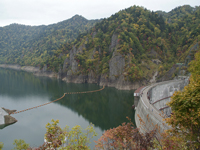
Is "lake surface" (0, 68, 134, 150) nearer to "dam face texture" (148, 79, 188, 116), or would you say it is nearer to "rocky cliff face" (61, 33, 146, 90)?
"dam face texture" (148, 79, 188, 116)

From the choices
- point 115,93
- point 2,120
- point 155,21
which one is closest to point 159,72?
point 115,93

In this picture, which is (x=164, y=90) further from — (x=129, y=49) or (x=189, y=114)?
(x=189, y=114)

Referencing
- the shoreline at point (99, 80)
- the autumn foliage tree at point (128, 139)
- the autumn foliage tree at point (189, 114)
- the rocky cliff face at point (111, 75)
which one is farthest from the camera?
the rocky cliff face at point (111, 75)

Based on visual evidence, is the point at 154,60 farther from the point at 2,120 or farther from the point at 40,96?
the point at 2,120

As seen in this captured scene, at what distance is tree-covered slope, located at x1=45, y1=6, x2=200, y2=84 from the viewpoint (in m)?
83.4

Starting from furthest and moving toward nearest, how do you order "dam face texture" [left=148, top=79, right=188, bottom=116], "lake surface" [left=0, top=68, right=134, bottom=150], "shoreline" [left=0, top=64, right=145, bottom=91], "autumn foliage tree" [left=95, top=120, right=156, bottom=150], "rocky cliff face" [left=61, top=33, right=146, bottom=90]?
1. "rocky cliff face" [left=61, top=33, right=146, bottom=90]
2. "shoreline" [left=0, top=64, right=145, bottom=91]
3. "dam face texture" [left=148, top=79, right=188, bottom=116]
4. "lake surface" [left=0, top=68, right=134, bottom=150]
5. "autumn foliage tree" [left=95, top=120, right=156, bottom=150]

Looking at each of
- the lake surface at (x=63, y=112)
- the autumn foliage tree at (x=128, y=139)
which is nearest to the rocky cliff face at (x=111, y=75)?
the lake surface at (x=63, y=112)

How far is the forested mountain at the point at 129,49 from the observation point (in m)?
82.8

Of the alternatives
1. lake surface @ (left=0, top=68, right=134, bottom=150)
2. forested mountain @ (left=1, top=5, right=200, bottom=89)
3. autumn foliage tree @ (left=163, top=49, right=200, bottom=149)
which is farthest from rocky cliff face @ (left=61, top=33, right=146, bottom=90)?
autumn foliage tree @ (left=163, top=49, right=200, bottom=149)

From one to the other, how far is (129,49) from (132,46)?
15.1ft

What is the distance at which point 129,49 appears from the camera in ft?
285

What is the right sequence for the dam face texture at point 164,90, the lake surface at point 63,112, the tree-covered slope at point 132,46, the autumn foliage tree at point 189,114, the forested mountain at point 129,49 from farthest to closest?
the tree-covered slope at point 132,46 → the forested mountain at point 129,49 → the dam face texture at point 164,90 → the lake surface at point 63,112 → the autumn foliage tree at point 189,114

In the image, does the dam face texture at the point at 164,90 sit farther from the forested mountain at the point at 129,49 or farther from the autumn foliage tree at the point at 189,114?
the autumn foliage tree at the point at 189,114

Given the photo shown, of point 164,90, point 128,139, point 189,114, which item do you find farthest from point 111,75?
point 189,114
